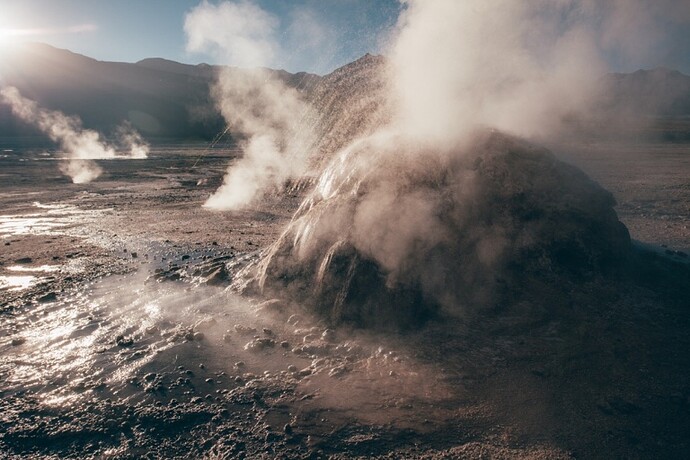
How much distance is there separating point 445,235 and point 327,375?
238 centimetres

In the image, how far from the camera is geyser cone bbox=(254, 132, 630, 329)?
5559mm

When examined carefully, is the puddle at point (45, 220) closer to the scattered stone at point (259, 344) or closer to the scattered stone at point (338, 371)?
the scattered stone at point (259, 344)

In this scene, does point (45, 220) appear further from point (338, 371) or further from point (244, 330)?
point (338, 371)

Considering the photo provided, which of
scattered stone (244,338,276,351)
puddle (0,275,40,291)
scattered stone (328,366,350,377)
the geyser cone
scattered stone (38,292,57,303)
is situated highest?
the geyser cone

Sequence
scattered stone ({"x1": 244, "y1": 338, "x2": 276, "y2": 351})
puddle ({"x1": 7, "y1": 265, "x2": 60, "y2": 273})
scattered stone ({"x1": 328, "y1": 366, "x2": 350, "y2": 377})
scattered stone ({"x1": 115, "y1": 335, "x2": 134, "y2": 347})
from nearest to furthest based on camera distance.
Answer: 1. scattered stone ({"x1": 328, "y1": 366, "x2": 350, "y2": 377})
2. scattered stone ({"x1": 244, "y1": 338, "x2": 276, "y2": 351})
3. scattered stone ({"x1": 115, "y1": 335, "x2": 134, "y2": 347})
4. puddle ({"x1": 7, "y1": 265, "x2": 60, "y2": 273})

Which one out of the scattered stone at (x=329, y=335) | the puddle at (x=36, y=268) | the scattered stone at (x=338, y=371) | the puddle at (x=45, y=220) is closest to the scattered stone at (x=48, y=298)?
the puddle at (x=36, y=268)

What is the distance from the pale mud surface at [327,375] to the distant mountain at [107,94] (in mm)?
57484

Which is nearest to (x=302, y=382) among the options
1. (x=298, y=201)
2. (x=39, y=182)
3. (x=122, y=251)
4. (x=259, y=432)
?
(x=259, y=432)

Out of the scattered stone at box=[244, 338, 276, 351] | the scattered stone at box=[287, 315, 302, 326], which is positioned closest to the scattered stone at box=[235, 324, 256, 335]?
the scattered stone at box=[244, 338, 276, 351]

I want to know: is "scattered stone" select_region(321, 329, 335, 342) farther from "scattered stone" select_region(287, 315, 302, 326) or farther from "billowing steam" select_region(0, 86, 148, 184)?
"billowing steam" select_region(0, 86, 148, 184)

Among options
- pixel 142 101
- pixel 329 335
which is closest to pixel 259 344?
pixel 329 335

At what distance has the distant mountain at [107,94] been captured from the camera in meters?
Result: 68.4

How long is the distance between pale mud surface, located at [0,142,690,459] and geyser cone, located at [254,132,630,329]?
31cm

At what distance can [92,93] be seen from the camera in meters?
76.5
